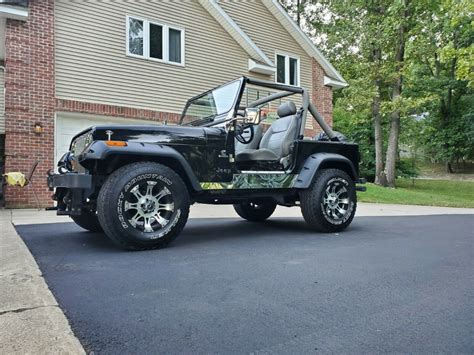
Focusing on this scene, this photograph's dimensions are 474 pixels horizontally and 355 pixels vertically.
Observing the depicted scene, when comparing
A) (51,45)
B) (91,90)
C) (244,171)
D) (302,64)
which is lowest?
(244,171)

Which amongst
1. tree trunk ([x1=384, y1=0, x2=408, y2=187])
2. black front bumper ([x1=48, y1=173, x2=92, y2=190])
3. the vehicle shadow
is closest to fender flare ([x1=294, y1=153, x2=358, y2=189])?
the vehicle shadow

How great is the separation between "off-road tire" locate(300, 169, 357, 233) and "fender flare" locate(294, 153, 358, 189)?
139 mm

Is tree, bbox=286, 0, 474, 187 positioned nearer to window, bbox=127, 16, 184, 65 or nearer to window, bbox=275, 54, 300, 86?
window, bbox=275, 54, 300, 86

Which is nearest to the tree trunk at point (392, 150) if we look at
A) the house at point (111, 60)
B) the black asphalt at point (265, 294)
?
the house at point (111, 60)

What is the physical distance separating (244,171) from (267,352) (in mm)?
2942

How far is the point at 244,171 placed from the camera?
172 inches

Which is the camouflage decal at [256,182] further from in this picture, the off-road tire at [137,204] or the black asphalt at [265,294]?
the black asphalt at [265,294]

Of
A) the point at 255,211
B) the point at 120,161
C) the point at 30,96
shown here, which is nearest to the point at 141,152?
the point at 120,161

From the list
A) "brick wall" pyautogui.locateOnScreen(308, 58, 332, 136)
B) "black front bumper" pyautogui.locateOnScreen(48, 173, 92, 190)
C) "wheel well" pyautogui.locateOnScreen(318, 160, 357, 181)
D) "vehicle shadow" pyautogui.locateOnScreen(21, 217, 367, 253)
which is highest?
"brick wall" pyautogui.locateOnScreen(308, 58, 332, 136)

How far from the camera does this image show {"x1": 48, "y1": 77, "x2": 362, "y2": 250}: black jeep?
11.3ft

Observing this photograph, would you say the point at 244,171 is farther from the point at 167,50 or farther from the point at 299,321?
the point at 167,50

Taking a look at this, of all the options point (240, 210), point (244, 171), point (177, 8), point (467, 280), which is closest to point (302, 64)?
point (177, 8)

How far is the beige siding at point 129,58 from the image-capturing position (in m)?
8.67

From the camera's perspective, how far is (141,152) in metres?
3.50
